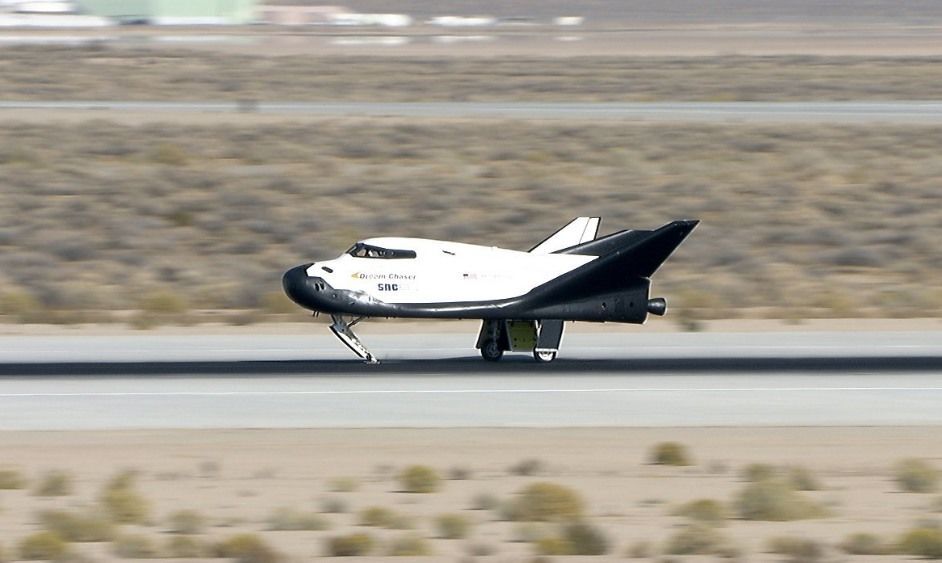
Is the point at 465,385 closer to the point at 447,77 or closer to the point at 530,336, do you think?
the point at 530,336

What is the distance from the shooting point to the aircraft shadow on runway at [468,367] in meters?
21.9

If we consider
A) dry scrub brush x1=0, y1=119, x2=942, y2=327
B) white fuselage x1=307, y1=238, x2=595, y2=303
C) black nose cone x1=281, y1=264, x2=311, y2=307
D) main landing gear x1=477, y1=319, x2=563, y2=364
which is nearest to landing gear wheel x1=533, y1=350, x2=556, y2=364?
main landing gear x1=477, y1=319, x2=563, y2=364

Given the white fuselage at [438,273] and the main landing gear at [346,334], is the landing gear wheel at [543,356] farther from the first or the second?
the main landing gear at [346,334]

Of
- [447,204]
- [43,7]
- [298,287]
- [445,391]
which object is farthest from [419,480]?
[43,7]

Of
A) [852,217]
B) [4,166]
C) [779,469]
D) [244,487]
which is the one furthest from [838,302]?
[4,166]

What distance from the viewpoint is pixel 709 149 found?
5378cm

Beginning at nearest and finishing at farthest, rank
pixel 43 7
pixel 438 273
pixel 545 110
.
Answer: pixel 438 273 → pixel 545 110 → pixel 43 7

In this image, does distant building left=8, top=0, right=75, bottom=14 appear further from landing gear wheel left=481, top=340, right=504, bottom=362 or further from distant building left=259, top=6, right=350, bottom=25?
landing gear wheel left=481, top=340, right=504, bottom=362

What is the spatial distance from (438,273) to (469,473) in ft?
21.0

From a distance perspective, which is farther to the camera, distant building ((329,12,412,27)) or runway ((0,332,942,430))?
distant building ((329,12,412,27))

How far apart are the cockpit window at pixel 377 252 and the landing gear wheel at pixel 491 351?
2186mm

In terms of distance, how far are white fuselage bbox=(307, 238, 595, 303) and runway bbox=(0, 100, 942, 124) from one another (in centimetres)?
3968

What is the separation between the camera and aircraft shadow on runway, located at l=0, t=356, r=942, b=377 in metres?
21.9

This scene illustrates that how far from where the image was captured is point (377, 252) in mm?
21500
